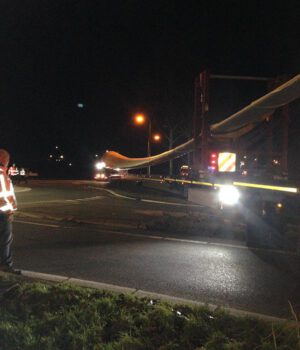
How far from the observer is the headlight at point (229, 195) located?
9.60 metres

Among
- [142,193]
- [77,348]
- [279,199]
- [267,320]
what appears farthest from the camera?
[142,193]

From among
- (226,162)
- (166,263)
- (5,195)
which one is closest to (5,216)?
(5,195)

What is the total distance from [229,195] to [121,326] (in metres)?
5.61

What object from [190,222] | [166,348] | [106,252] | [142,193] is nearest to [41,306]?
[166,348]

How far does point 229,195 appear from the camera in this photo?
9852 mm

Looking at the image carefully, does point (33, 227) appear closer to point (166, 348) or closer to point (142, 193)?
point (166, 348)

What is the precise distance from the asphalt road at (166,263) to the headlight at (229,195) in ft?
3.03

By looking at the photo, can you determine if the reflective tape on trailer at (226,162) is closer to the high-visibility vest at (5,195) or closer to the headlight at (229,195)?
the headlight at (229,195)

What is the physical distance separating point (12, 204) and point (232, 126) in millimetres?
4369

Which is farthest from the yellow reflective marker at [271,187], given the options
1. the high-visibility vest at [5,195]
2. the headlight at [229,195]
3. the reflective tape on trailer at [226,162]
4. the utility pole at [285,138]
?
the high-visibility vest at [5,195]

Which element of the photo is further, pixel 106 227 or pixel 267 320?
pixel 106 227

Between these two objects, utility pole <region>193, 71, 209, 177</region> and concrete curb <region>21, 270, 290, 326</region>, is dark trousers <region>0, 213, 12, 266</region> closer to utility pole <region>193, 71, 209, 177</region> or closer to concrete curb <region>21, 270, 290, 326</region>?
concrete curb <region>21, 270, 290, 326</region>

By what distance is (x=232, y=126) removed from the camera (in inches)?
357

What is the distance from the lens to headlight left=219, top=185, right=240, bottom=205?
31.5 feet
